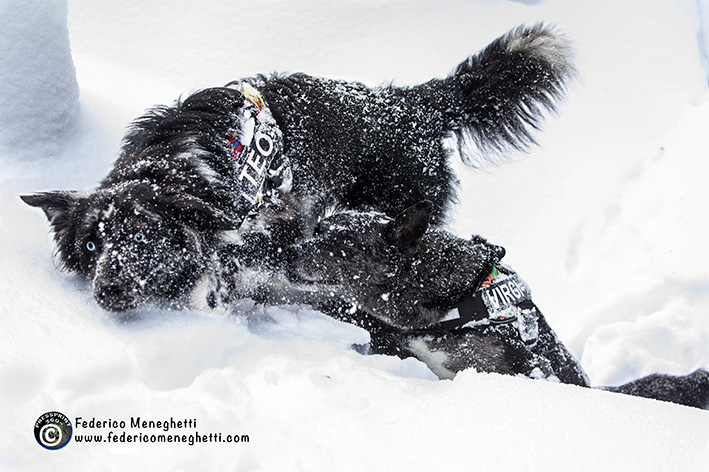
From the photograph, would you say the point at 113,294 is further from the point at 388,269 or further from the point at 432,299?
the point at 432,299

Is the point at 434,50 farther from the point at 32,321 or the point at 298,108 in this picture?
the point at 32,321

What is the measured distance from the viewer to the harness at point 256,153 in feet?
9.58

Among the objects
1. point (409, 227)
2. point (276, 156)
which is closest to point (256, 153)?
point (276, 156)

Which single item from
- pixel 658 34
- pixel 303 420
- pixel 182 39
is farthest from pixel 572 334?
pixel 182 39

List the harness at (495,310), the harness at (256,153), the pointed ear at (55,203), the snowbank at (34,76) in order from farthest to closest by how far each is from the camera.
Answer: the snowbank at (34,76)
the harness at (495,310)
the harness at (256,153)
the pointed ear at (55,203)

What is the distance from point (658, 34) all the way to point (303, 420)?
290 inches

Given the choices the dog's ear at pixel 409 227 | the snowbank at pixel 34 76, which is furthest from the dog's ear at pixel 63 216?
the dog's ear at pixel 409 227

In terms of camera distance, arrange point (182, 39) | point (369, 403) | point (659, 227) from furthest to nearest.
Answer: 1. point (182, 39)
2. point (659, 227)
3. point (369, 403)

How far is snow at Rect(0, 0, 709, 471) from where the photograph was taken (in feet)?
5.69

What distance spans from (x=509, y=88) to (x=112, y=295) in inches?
118

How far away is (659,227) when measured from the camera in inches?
191

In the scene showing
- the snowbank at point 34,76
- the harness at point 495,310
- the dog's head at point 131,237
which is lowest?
the dog's head at point 131,237

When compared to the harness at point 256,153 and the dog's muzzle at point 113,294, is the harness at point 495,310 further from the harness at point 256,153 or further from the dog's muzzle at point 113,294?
the dog's muzzle at point 113,294

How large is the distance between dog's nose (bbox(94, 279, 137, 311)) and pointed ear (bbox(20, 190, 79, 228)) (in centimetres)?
50
